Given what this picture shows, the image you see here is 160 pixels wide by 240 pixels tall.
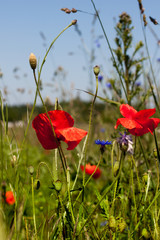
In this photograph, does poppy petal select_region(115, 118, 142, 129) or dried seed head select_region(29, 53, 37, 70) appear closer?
dried seed head select_region(29, 53, 37, 70)

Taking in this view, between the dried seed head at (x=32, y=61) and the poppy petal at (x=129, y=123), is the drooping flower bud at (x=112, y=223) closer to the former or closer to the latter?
the poppy petal at (x=129, y=123)

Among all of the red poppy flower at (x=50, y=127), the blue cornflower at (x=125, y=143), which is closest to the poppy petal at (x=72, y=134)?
the red poppy flower at (x=50, y=127)

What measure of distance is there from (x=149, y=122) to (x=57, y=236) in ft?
1.49

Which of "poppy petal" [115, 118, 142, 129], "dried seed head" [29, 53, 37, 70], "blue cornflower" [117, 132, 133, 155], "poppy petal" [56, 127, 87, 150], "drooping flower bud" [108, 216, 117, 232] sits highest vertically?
"dried seed head" [29, 53, 37, 70]

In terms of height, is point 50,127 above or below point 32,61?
below

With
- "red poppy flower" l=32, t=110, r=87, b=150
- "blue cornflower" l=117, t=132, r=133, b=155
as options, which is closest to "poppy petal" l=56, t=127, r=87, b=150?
"red poppy flower" l=32, t=110, r=87, b=150

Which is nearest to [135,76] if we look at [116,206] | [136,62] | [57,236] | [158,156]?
[136,62]

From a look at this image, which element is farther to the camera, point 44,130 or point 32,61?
point 44,130

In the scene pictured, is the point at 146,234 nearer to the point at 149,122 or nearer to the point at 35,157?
the point at 149,122

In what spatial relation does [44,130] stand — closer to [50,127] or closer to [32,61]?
[50,127]

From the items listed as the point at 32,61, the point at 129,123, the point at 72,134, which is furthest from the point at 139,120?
the point at 32,61

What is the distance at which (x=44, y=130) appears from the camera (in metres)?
0.87

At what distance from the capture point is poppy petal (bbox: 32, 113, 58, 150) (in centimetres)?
86

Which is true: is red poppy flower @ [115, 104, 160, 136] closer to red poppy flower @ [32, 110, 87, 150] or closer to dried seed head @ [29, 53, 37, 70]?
red poppy flower @ [32, 110, 87, 150]
